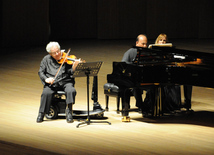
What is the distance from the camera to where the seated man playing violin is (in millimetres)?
5656

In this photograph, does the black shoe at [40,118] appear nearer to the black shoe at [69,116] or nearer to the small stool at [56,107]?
the small stool at [56,107]

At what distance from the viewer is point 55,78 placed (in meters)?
5.77

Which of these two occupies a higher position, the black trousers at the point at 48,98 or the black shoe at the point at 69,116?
the black trousers at the point at 48,98

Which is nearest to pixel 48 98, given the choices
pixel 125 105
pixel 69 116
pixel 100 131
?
pixel 69 116

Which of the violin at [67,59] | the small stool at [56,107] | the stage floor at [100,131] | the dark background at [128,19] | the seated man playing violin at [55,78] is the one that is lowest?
the stage floor at [100,131]

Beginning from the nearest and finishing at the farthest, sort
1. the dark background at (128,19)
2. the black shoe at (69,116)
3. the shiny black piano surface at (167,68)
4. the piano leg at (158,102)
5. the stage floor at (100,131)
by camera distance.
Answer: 1. the stage floor at (100,131)
2. the shiny black piano surface at (167,68)
3. the black shoe at (69,116)
4. the piano leg at (158,102)
5. the dark background at (128,19)

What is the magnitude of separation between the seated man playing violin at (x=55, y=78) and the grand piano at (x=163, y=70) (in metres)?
0.56

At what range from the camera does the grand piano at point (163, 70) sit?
5297 mm

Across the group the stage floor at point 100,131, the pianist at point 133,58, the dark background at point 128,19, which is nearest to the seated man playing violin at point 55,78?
the stage floor at point 100,131

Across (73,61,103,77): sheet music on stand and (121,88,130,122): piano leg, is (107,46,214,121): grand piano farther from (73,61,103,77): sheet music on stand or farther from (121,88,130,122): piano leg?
(73,61,103,77): sheet music on stand

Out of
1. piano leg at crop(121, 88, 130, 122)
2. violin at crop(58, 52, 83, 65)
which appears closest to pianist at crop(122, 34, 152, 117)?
piano leg at crop(121, 88, 130, 122)

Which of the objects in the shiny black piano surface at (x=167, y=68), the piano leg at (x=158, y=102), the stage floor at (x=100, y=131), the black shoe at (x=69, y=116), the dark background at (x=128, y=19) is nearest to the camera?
Result: the stage floor at (x=100, y=131)

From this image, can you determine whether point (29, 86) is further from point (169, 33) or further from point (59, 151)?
point (169, 33)

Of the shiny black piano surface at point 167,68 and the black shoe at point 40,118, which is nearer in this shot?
the shiny black piano surface at point 167,68
